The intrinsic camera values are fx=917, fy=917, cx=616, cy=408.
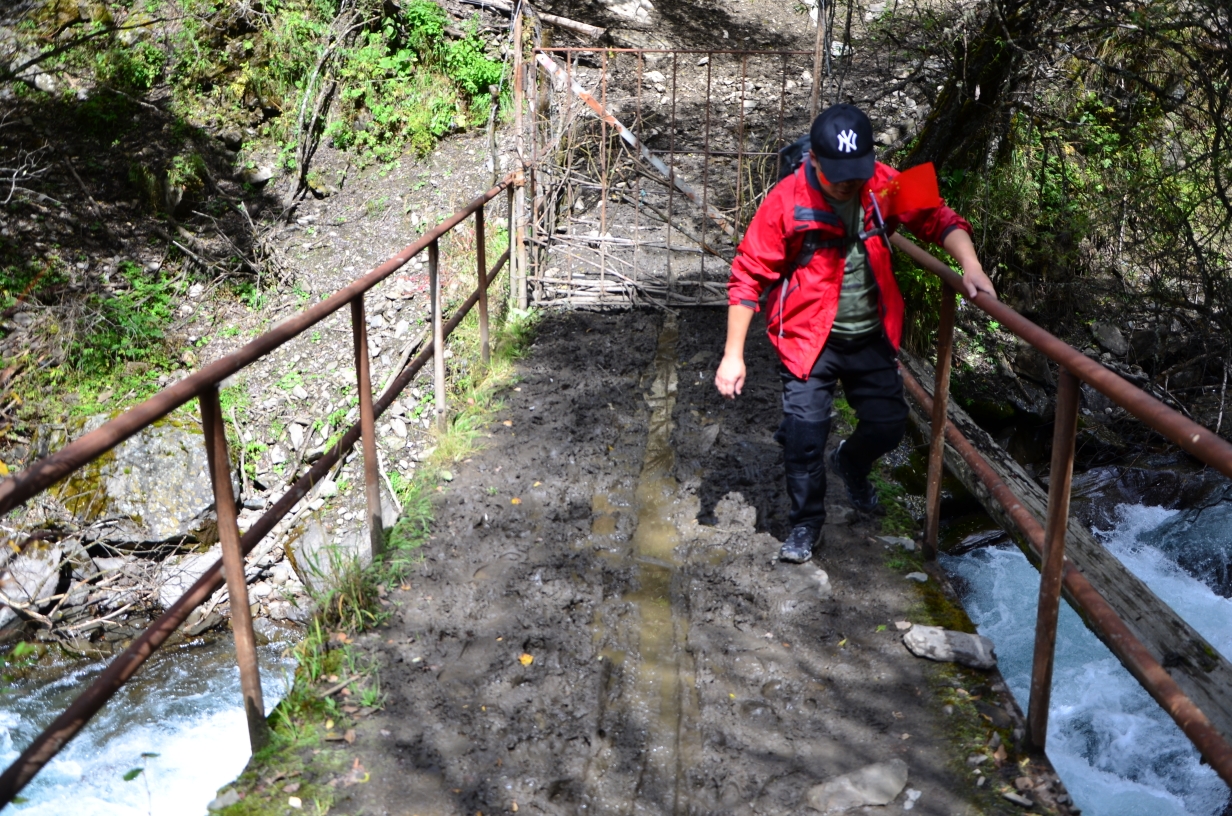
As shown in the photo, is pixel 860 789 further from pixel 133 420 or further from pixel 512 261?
pixel 512 261

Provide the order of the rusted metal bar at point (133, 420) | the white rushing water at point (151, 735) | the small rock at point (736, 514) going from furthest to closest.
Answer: the white rushing water at point (151, 735) < the small rock at point (736, 514) < the rusted metal bar at point (133, 420)

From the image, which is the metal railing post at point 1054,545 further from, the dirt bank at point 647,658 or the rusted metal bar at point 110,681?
the rusted metal bar at point 110,681

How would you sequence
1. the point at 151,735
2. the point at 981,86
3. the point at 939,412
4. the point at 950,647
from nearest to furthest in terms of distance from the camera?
1. the point at 950,647
2. the point at 939,412
3. the point at 151,735
4. the point at 981,86

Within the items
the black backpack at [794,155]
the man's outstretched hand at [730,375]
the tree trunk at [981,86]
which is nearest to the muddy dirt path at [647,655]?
the man's outstretched hand at [730,375]

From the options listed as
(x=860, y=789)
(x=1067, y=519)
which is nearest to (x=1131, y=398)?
(x=1067, y=519)

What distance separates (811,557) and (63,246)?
9215mm

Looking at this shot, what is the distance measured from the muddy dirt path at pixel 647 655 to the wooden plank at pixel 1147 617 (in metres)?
0.76

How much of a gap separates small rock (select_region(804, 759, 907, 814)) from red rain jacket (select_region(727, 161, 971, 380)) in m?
1.45

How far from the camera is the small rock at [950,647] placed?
3.21 metres

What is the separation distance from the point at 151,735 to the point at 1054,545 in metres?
5.78

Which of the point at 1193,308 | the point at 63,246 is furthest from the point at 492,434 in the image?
the point at 63,246

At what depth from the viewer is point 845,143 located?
3.14 meters

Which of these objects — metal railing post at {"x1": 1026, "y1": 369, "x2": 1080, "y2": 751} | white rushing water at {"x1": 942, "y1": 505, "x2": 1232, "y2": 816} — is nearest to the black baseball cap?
metal railing post at {"x1": 1026, "y1": 369, "x2": 1080, "y2": 751}

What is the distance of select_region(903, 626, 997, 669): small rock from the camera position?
3.21 metres
